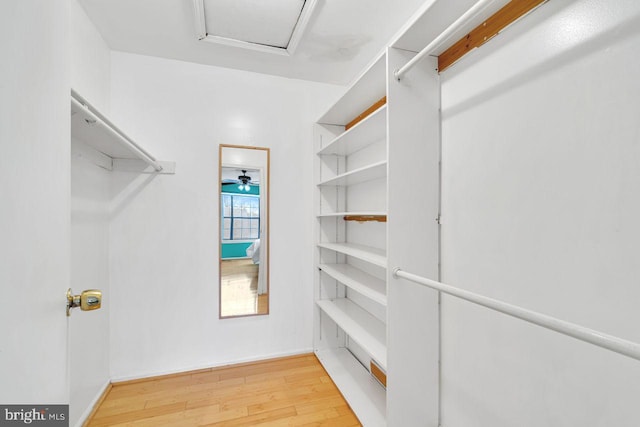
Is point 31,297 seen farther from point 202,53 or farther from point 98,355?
point 202,53

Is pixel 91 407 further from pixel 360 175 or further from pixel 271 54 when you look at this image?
pixel 271 54

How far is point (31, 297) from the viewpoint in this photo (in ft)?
1.74

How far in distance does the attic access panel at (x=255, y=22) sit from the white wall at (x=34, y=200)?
1111mm

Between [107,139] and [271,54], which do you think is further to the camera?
[271,54]

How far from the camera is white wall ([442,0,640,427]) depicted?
736mm

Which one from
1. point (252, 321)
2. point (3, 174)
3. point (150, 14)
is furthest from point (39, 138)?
point (252, 321)

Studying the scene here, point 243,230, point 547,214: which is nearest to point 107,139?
point 243,230

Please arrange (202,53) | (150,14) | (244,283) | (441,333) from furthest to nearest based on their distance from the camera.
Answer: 1. (244,283)
2. (202,53)
3. (150,14)
4. (441,333)

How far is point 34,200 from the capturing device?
55 centimetres

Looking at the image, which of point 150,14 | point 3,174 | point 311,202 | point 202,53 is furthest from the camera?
point 311,202

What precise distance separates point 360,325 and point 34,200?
1741mm

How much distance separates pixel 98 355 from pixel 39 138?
6.13ft

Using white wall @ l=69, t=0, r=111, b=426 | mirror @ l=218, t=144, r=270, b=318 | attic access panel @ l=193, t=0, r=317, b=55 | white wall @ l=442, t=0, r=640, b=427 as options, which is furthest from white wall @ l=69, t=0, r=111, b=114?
white wall @ l=442, t=0, r=640, b=427

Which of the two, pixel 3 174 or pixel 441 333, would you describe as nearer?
pixel 3 174
